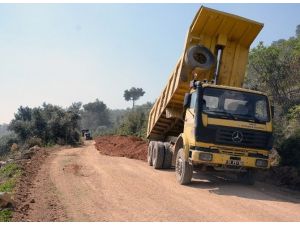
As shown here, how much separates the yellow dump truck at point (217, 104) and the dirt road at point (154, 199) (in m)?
0.71

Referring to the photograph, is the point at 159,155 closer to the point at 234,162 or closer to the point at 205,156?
the point at 205,156

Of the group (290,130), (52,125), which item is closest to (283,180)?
(290,130)

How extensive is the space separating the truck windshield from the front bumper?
3.29ft

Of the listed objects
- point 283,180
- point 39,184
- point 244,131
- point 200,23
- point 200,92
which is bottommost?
point 39,184

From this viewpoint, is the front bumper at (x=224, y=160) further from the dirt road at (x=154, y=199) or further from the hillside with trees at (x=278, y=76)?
the hillside with trees at (x=278, y=76)

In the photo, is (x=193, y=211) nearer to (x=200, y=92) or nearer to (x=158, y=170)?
(x=200, y=92)

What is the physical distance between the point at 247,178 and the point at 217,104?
2.61 metres

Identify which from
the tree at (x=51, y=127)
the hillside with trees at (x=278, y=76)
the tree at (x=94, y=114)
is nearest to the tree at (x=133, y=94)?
the tree at (x=94, y=114)

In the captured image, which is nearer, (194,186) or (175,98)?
(194,186)

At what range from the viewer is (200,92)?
1027 cm

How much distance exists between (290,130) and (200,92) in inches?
252

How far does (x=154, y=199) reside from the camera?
28.2ft

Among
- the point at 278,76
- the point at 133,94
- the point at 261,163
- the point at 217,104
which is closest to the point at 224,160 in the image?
the point at 261,163

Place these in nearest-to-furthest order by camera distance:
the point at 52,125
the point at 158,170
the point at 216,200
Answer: the point at 216,200, the point at 158,170, the point at 52,125
